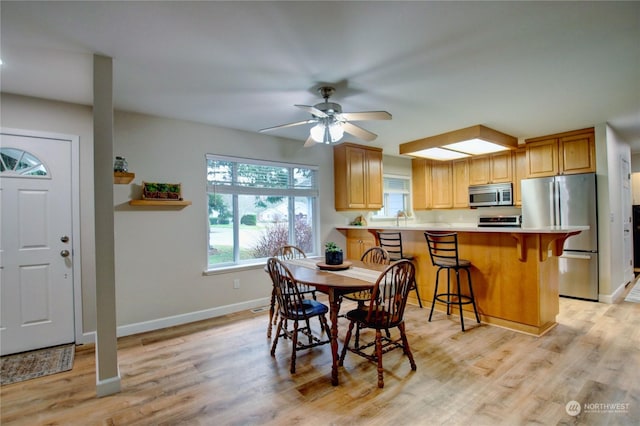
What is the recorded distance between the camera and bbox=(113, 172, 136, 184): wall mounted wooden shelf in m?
3.07

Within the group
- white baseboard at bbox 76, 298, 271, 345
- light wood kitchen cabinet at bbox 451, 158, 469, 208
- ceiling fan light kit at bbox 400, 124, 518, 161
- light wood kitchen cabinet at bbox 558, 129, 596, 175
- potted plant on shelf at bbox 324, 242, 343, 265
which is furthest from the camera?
light wood kitchen cabinet at bbox 451, 158, 469, 208

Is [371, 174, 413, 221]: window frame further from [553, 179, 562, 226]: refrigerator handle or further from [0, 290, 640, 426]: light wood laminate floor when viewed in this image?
[0, 290, 640, 426]: light wood laminate floor

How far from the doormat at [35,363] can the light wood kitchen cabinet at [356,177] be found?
12.1ft

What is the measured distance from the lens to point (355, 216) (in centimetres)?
543

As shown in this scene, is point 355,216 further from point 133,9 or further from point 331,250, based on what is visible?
point 133,9

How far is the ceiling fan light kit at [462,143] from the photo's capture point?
13.4 ft

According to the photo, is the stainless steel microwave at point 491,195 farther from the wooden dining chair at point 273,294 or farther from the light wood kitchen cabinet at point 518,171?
the wooden dining chair at point 273,294

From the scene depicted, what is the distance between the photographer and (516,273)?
3201mm

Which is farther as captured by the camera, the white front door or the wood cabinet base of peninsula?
the wood cabinet base of peninsula

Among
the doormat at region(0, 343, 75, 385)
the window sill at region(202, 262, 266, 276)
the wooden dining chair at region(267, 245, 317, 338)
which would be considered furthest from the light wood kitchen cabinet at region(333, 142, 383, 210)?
the doormat at region(0, 343, 75, 385)

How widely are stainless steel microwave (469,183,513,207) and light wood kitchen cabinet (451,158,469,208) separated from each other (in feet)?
0.45

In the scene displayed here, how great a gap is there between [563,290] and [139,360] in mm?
5317

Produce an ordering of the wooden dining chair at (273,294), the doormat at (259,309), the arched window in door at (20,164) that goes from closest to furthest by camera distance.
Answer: the arched window in door at (20,164) < the wooden dining chair at (273,294) < the doormat at (259,309)

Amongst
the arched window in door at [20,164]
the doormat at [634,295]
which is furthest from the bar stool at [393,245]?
the arched window in door at [20,164]
